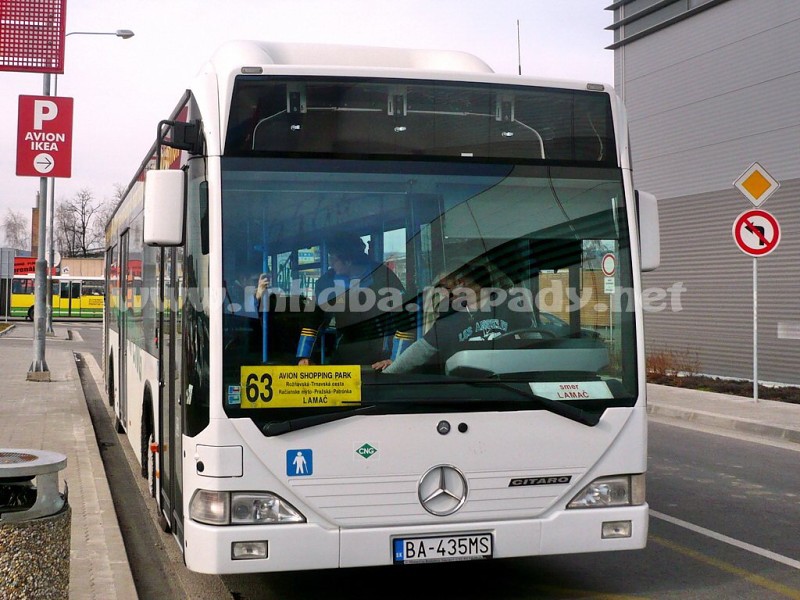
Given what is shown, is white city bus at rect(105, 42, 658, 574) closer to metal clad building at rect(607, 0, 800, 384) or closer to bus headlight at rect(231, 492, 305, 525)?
bus headlight at rect(231, 492, 305, 525)

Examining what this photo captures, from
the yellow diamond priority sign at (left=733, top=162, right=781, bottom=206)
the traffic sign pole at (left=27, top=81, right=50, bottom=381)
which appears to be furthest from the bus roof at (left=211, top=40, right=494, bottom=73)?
the traffic sign pole at (left=27, top=81, right=50, bottom=381)

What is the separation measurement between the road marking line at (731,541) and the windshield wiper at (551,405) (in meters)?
1.79

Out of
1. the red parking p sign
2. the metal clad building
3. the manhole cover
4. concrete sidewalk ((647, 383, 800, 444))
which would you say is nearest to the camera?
the manhole cover

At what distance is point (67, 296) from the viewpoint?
194ft

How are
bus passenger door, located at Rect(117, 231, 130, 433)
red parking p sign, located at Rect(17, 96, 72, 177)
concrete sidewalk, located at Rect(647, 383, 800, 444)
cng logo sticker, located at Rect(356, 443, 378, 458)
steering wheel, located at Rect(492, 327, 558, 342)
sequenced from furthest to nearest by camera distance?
1. red parking p sign, located at Rect(17, 96, 72, 177)
2. concrete sidewalk, located at Rect(647, 383, 800, 444)
3. bus passenger door, located at Rect(117, 231, 130, 433)
4. steering wheel, located at Rect(492, 327, 558, 342)
5. cng logo sticker, located at Rect(356, 443, 378, 458)

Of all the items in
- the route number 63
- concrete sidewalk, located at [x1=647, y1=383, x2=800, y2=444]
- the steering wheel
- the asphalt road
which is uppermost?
the steering wheel

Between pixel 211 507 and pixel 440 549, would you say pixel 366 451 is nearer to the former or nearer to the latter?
pixel 440 549

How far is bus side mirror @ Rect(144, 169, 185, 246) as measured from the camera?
512 centimetres

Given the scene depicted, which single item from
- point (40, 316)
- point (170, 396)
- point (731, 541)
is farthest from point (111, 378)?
point (731, 541)

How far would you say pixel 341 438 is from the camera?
195 inches

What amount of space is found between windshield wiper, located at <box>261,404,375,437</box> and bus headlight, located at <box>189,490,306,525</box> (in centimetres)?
31

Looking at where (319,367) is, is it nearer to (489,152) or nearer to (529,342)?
(529,342)

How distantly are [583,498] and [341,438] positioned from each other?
4.40ft

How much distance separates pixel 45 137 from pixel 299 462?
13361mm
